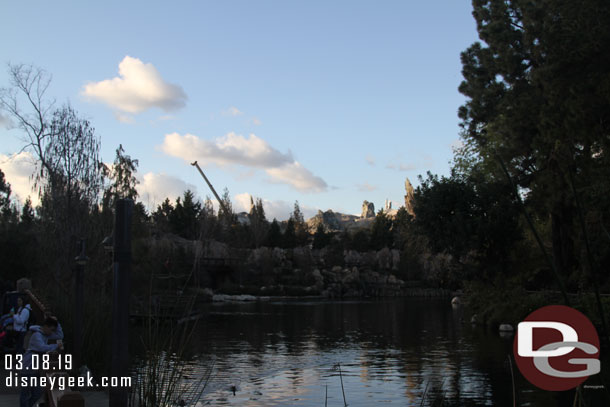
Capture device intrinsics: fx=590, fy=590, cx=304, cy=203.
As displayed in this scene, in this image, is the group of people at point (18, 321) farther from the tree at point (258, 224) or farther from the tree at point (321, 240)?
the tree at point (321, 240)

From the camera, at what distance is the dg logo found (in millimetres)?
2393

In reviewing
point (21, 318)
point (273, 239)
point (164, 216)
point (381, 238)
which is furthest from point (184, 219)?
point (21, 318)

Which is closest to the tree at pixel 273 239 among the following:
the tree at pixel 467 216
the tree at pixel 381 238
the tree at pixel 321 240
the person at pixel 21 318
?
the tree at pixel 321 240

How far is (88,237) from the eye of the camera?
28078mm

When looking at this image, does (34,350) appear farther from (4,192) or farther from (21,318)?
(4,192)

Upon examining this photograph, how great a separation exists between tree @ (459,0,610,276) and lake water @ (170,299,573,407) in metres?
6.84

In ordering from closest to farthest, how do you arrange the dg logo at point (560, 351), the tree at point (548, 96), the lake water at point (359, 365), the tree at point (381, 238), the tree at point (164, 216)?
the dg logo at point (560, 351) < the lake water at point (359, 365) < the tree at point (548, 96) < the tree at point (164, 216) < the tree at point (381, 238)

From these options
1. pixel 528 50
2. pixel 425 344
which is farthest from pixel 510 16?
pixel 425 344

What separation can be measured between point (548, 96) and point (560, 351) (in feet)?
82.1

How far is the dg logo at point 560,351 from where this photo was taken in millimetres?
2393

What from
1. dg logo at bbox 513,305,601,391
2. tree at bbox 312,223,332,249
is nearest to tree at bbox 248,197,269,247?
tree at bbox 312,223,332,249

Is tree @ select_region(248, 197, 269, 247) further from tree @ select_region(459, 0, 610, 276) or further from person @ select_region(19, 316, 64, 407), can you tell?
person @ select_region(19, 316, 64, 407)

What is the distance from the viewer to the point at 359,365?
68.0 feet

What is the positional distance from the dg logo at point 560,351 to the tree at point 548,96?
17092 millimetres
